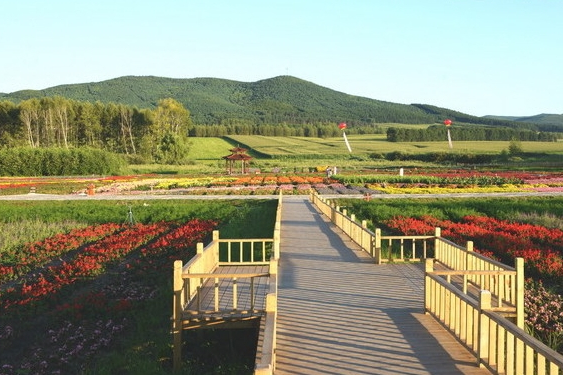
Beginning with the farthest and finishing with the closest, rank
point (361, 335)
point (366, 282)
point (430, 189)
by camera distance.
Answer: point (430, 189), point (366, 282), point (361, 335)

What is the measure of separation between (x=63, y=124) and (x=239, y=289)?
88.2 m

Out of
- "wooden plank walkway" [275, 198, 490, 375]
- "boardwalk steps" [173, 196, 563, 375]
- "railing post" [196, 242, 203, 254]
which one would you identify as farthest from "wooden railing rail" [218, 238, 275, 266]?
"railing post" [196, 242, 203, 254]

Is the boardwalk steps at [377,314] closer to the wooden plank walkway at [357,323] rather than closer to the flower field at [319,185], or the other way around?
the wooden plank walkway at [357,323]

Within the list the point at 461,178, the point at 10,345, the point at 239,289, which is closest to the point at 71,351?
the point at 10,345

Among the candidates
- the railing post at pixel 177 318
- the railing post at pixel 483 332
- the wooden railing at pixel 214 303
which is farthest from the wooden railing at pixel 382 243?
the railing post at pixel 483 332

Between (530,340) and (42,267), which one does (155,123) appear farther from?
(530,340)

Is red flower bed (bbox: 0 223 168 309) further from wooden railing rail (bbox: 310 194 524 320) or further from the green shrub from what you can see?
the green shrub

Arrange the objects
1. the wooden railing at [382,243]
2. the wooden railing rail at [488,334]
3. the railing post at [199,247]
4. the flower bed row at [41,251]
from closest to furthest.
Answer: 1. the wooden railing rail at [488,334]
2. the railing post at [199,247]
3. the wooden railing at [382,243]
4. the flower bed row at [41,251]

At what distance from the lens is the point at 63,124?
298ft

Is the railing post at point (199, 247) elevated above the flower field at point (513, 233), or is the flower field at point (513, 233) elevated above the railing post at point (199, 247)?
the railing post at point (199, 247)

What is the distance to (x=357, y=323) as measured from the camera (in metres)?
8.78

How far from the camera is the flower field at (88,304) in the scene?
9.03m

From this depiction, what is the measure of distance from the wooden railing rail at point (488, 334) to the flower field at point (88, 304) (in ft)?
12.9

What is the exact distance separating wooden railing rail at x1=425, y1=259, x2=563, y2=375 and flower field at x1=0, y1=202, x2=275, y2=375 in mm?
3946
